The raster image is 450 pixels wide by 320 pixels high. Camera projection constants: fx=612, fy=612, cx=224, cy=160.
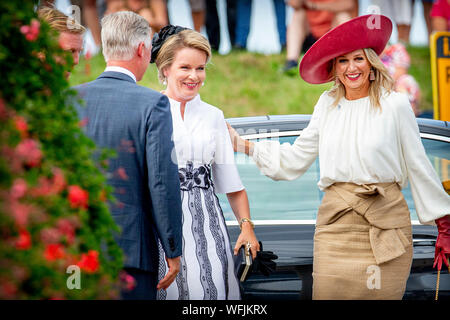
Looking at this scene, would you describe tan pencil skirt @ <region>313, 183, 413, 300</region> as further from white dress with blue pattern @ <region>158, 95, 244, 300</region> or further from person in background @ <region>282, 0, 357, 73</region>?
person in background @ <region>282, 0, 357, 73</region>

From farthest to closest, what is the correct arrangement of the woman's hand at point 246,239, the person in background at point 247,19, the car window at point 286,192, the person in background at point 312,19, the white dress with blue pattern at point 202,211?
1. the person in background at point 247,19
2. the person in background at point 312,19
3. the car window at point 286,192
4. the woman's hand at point 246,239
5. the white dress with blue pattern at point 202,211

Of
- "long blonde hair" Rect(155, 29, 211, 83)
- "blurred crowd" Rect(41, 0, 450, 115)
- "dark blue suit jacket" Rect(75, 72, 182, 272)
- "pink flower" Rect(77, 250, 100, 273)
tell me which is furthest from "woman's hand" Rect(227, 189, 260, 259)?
"blurred crowd" Rect(41, 0, 450, 115)

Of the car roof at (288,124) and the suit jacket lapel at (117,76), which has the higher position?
the suit jacket lapel at (117,76)

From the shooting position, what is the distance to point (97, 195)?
156 centimetres

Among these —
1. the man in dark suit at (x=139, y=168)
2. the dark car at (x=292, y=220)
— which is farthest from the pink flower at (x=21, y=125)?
the dark car at (x=292, y=220)

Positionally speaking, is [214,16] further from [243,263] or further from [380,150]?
[380,150]

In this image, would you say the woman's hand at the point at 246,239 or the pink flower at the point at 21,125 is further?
the woman's hand at the point at 246,239

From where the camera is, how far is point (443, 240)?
9.53ft

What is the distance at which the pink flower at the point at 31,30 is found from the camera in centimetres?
142

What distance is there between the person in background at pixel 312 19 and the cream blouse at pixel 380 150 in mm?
4618

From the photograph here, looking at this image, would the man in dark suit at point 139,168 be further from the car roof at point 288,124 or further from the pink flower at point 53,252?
the car roof at point 288,124

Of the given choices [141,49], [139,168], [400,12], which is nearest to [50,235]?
[139,168]

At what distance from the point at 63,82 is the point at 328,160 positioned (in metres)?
1.59

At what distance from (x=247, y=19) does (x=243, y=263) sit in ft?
17.9
